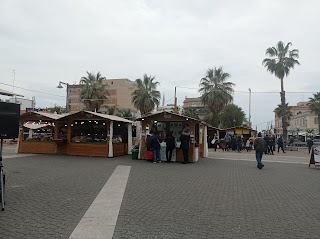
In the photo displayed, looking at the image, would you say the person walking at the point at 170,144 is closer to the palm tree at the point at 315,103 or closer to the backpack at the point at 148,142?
the backpack at the point at 148,142

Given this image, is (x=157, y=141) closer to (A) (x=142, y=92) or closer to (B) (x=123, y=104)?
(A) (x=142, y=92)

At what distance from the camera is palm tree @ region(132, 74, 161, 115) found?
41.8 meters

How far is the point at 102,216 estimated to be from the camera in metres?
6.05

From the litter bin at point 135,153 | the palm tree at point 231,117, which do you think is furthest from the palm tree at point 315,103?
the litter bin at point 135,153

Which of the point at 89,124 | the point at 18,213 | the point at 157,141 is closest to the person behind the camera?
the point at 18,213

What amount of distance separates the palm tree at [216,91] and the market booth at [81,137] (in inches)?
753

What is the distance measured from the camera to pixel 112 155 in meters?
19.5

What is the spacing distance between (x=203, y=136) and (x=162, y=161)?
18.4 feet

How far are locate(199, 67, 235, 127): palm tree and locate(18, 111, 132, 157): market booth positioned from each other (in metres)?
19.1

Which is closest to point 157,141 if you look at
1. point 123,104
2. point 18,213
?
point 18,213

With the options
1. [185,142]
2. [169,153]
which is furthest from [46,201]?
[169,153]

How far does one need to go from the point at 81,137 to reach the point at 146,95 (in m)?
22.0

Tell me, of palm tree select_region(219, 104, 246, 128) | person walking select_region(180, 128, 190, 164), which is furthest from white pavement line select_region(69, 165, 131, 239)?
palm tree select_region(219, 104, 246, 128)

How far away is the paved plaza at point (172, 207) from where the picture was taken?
5.25 metres
